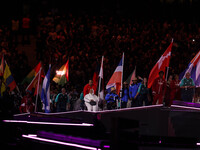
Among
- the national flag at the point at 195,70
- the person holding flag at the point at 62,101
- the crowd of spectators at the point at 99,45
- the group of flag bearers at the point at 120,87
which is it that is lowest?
the person holding flag at the point at 62,101

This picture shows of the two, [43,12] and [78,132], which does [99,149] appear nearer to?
[78,132]

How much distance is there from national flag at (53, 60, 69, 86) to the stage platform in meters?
6.24

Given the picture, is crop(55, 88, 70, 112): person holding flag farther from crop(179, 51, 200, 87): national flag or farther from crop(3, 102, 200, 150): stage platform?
crop(179, 51, 200, 87): national flag

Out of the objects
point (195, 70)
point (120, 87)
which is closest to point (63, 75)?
point (120, 87)

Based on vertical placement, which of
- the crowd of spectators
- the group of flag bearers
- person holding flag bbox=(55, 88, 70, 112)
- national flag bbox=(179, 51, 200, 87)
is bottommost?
person holding flag bbox=(55, 88, 70, 112)

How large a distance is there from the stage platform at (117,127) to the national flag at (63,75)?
246 inches

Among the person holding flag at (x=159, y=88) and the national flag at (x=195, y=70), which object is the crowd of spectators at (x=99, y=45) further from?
the person holding flag at (x=159, y=88)

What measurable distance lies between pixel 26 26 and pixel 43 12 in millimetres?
1843

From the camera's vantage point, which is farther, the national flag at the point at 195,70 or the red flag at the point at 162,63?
the red flag at the point at 162,63

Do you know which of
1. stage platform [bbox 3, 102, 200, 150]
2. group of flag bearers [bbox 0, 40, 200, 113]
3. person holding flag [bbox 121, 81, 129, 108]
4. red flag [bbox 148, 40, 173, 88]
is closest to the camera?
stage platform [bbox 3, 102, 200, 150]

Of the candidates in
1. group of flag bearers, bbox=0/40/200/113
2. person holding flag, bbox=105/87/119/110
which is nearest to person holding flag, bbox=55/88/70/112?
group of flag bearers, bbox=0/40/200/113

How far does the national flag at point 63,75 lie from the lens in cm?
1872

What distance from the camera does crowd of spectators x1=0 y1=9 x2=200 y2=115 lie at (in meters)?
19.1

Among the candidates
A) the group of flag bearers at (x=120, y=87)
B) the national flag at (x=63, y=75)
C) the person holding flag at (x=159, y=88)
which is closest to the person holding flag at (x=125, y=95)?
the group of flag bearers at (x=120, y=87)
